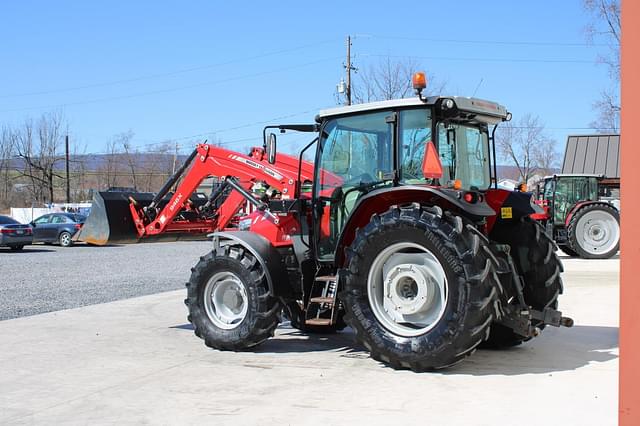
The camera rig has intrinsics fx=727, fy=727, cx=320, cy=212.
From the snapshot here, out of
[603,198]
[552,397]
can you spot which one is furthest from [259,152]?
[603,198]

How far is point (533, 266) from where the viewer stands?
26.4 feet

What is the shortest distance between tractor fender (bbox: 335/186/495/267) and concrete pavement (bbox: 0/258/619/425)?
1.33m

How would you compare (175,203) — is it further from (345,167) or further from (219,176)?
(345,167)

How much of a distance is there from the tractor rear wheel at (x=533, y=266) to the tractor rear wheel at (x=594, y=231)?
47.4 ft

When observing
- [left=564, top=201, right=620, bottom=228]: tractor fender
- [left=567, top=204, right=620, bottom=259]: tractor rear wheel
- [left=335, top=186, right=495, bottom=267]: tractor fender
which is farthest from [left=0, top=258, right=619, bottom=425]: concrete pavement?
[left=564, top=201, right=620, bottom=228]: tractor fender

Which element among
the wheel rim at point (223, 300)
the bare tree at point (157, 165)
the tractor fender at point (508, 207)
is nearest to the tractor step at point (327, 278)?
the wheel rim at point (223, 300)

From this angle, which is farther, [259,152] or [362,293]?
[259,152]

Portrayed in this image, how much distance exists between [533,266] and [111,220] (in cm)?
634

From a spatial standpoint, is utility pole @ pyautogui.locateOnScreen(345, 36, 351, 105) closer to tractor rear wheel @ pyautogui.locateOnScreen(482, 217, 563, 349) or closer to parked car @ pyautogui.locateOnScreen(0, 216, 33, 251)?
parked car @ pyautogui.locateOnScreen(0, 216, 33, 251)

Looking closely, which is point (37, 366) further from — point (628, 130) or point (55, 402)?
point (628, 130)

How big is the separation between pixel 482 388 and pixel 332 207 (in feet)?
8.61

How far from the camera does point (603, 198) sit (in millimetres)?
23641

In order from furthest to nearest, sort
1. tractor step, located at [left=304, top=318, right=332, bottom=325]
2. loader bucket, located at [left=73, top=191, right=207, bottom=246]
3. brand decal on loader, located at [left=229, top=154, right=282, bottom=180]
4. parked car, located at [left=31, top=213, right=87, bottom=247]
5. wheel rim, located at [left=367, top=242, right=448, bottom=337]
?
parked car, located at [left=31, top=213, right=87, bottom=247]
loader bucket, located at [left=73, top=191, right=207, bottom=246]
brand decal on loader, located at [left=229, top=154, right=282, bottom=180]
tractor step, located at [left=304, top=318, right=332, bottom=325]
wheel rim, located at [left=367, top=242, right=448, bottom=337]

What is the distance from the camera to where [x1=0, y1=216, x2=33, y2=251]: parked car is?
26.2m
